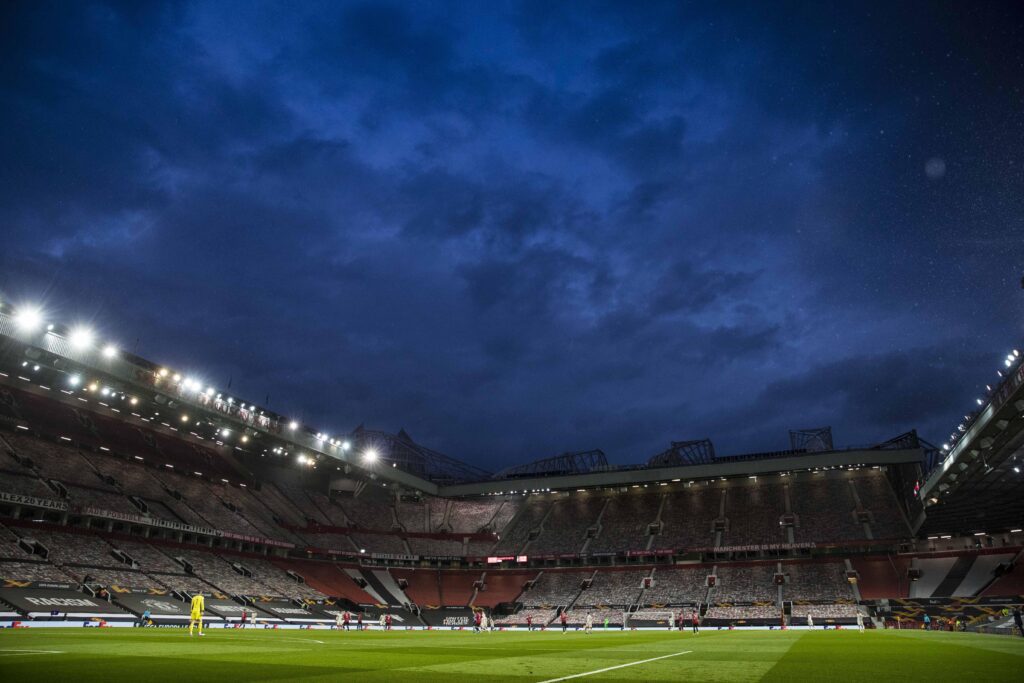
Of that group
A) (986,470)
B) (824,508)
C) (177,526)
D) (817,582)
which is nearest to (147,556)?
(177,526)

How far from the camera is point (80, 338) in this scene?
44781mm

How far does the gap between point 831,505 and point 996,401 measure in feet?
147

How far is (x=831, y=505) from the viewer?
71312mm

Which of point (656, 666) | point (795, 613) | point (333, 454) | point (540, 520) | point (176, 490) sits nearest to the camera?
point (656, 666)

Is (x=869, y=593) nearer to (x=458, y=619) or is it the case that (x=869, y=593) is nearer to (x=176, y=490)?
(x=458, y=619)

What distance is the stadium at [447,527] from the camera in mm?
43219

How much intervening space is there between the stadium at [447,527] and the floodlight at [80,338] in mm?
139

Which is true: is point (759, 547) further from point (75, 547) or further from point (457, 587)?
point (75, 547)

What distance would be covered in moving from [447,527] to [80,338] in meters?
54.2

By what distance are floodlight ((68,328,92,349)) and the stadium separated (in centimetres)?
14

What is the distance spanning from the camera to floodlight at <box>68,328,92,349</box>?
44.3 meters

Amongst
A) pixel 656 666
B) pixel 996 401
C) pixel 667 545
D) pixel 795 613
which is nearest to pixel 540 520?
pixel 667 545

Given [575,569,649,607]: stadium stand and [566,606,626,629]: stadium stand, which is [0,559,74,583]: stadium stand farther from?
[575,569,649,607]: stadium stand

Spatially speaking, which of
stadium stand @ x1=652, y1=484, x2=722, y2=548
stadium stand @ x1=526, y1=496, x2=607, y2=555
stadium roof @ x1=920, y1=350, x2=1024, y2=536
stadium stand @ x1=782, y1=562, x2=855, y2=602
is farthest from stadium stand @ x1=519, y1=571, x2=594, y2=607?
stadium roof @ x1=920, y1=350, x2=1024, y2=536
